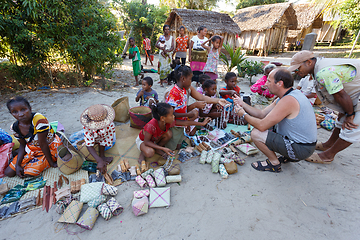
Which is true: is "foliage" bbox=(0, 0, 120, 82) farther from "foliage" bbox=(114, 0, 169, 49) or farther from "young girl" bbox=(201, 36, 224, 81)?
"foliage" bbox=(114, 0, 169, 49)

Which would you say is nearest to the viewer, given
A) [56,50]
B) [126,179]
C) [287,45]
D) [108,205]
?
[108,205]

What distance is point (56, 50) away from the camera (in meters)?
5.32

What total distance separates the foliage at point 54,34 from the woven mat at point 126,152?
3.21 metres

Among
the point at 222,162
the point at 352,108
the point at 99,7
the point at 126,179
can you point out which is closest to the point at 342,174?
the point at 352,108

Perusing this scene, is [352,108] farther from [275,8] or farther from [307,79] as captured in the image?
[275,8]

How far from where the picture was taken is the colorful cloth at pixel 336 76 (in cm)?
224

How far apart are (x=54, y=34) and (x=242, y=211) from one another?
615cm

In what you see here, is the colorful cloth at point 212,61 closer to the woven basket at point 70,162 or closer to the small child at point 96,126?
the small child at point 96,126

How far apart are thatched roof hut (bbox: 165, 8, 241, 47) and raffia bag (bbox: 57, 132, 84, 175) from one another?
1087 centimetres

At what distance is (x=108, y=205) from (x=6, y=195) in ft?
4.07

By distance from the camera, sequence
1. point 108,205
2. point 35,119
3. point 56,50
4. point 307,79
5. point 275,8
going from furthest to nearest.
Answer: point 275,8
point 56,50
point 307,79
point 35,119
point 108,205

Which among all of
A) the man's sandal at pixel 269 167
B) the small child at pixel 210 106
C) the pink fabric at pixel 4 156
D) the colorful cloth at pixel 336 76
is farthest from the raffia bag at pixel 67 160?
the colorful cloth at pixel 336 76

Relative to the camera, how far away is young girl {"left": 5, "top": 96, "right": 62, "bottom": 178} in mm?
2127

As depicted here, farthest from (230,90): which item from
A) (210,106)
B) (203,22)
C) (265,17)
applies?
(265,17)
